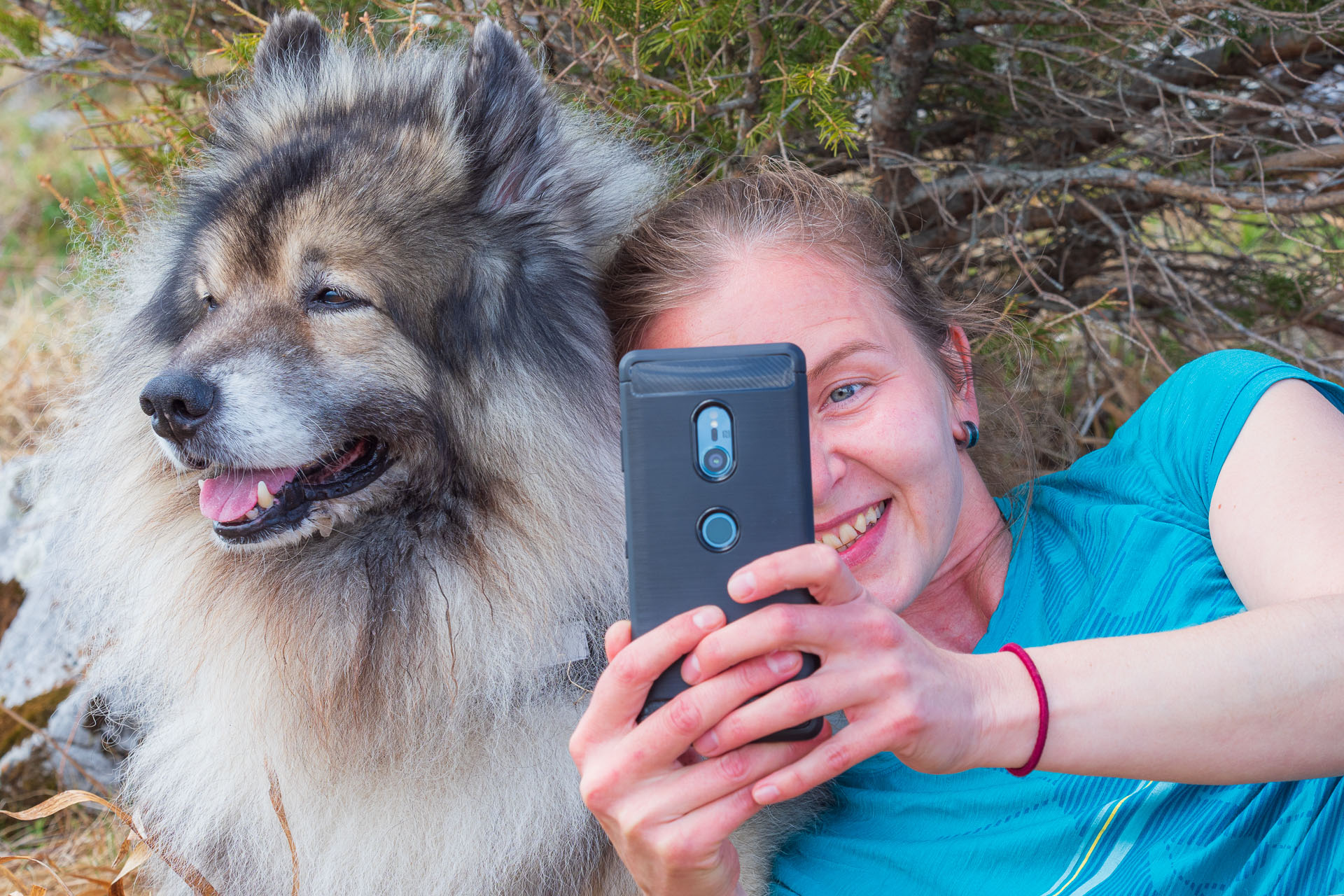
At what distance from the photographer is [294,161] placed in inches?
74.1

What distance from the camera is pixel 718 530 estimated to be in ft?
3.63

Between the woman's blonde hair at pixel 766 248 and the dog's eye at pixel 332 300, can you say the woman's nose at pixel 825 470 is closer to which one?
the woman's blonde hair at pixel 766 248

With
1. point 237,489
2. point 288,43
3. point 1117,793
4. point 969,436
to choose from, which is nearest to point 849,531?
point 969,436

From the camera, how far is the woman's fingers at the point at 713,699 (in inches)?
39.8

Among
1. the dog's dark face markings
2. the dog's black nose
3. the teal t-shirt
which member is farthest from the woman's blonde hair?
the dog's black nose

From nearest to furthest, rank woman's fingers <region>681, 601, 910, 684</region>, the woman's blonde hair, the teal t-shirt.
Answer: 1. woman's fingers <region>681, 601, 910, 684</region>
2. the teal t-shirt
3. the woman's blonde hair

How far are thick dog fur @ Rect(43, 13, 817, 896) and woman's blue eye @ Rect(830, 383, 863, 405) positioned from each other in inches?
19.5

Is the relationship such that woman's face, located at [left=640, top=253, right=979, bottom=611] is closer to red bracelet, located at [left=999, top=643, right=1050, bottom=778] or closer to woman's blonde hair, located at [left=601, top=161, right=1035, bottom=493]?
woman's blonde hair, located at [left=601, top=161, right=1035, bottom=493]

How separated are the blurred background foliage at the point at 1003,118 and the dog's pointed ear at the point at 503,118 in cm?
38

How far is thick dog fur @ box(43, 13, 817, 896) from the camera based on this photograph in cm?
176

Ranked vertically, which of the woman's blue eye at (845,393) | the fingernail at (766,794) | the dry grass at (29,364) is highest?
the woman's blue eye at (845,393)

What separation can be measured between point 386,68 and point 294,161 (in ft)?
1.02

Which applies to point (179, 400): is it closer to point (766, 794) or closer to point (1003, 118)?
point (766, 794)

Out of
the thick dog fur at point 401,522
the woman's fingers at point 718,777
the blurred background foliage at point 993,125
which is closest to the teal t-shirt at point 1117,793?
the thick dog fur at point 401,522
